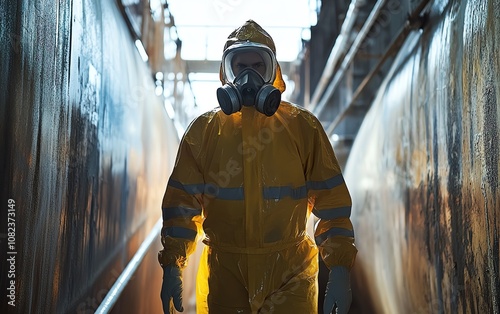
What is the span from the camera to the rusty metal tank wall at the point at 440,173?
1.81m

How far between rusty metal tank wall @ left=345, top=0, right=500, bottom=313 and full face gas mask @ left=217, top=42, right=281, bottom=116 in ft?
2.24

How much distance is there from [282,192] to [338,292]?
0.41 m

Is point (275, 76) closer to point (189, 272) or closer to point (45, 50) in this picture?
point (45, 50)

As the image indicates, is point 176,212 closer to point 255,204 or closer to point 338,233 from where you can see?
point 255,204

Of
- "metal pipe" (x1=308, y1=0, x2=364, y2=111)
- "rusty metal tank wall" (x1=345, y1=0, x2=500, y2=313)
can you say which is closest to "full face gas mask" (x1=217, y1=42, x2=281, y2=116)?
"rusty metal tank wall" (x1=345, y1=0, x2=500, y2=313)

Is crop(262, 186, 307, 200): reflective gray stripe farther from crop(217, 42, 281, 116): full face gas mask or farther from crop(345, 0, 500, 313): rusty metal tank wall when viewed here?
crop(345, 0, 500, 313): rusty metal tank wall

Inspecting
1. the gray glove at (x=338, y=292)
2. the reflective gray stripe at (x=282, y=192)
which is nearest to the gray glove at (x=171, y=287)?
the reflective gray stripe at (x=282, y=192)

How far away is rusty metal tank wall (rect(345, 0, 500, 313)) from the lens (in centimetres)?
181

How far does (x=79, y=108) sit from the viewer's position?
2244mm

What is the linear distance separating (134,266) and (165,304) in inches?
37.2

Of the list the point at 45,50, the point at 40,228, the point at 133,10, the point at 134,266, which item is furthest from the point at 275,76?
the point at 133,10

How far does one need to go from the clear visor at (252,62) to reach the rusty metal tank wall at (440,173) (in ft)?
2.27

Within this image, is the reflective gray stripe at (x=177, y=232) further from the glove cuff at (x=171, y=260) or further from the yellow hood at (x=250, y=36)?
the yellow hood at (x=250, y=36)

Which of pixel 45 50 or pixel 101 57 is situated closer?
pixel 45 50
